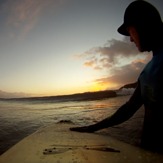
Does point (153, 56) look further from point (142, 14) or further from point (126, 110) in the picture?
point (126, 110)

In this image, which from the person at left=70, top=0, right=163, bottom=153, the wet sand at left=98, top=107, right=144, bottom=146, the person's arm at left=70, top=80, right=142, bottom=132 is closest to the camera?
the person at left=70, top=0, right=163, bottom=153

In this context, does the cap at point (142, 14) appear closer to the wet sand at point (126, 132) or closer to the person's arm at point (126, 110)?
→ the person's arm at point (126, 110)

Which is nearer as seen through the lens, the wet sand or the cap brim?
the cap brim

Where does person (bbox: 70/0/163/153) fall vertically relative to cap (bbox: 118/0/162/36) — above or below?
below

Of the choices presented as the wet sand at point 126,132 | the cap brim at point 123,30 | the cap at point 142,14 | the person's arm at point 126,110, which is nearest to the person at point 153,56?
the cap at point 142,14

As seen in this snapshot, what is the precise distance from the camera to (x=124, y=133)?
23.1 ft

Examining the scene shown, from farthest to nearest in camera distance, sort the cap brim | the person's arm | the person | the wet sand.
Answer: the wet sand
the person's arm
the cap brim
the person


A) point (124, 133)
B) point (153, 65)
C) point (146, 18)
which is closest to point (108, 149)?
point (153, 65)

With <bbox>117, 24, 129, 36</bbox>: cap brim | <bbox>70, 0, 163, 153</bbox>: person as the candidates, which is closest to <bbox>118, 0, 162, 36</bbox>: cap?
<bbox>70, 0, 163, 153</bbox>: person

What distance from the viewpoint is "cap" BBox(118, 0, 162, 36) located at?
8.91ft

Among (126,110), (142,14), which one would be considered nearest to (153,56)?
(142,14)

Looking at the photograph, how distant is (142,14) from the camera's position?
8.99ft

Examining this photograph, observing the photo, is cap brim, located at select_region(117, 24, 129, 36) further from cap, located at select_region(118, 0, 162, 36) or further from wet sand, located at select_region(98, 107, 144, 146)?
wet sand, located at select_region(98, 107, 144, 146)

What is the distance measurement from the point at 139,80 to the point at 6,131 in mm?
7353
